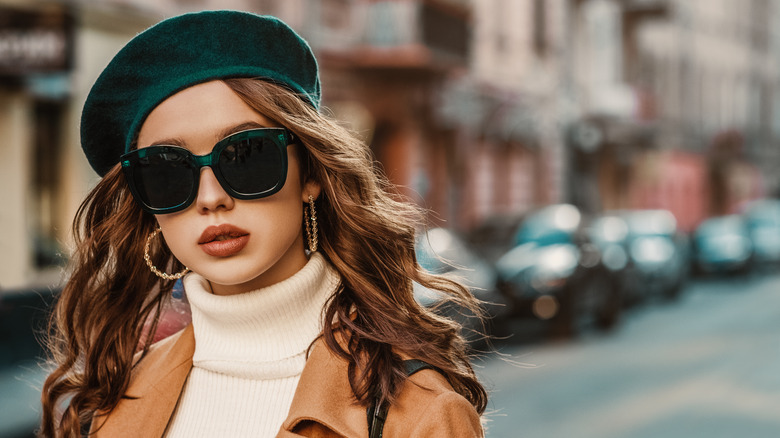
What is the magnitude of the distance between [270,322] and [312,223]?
0.72ft

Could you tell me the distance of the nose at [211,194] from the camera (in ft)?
6.25

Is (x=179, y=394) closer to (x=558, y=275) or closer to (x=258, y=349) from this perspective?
(x=258, y=349)

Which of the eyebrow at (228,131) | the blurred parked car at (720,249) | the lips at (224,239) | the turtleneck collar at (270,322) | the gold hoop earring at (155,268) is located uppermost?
the eyebrow at (228,131)

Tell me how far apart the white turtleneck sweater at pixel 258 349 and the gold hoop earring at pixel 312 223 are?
2 centimetres

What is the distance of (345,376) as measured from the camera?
1.87 meters

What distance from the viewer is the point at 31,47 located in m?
11.0

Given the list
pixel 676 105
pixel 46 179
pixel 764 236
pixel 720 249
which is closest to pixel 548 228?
pixel 46 179

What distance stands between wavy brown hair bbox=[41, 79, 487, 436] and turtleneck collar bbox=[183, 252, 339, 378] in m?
0.05

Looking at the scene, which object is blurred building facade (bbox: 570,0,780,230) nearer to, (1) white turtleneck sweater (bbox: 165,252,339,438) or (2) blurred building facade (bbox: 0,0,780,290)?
(2) blurred building facade (bbox: 0,0,780,290)

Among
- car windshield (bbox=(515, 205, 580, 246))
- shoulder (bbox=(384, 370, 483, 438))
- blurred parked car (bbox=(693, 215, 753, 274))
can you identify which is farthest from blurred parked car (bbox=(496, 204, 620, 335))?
shoulder (bbox=(384, 370, 483, 438))

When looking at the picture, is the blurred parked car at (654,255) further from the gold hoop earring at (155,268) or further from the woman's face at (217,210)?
the woman's face at (217,210)

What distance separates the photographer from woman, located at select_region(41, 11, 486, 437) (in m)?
1.87

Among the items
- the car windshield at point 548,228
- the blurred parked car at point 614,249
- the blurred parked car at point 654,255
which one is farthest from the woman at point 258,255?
the blurred parked car at point 654,255

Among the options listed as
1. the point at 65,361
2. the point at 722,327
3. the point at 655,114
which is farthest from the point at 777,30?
the point at 65,361
